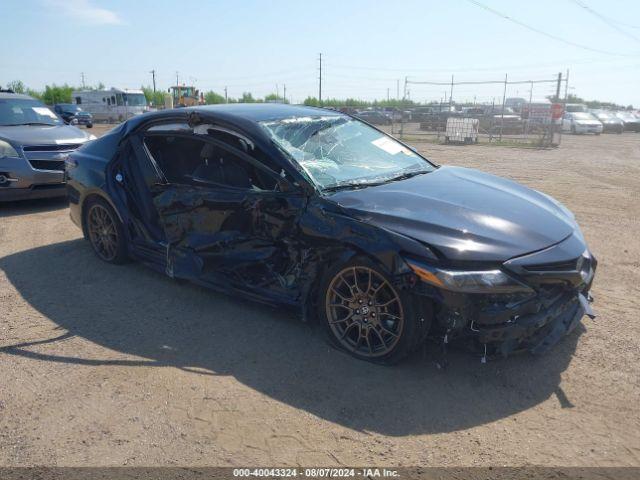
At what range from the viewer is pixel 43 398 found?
3125 millimetres

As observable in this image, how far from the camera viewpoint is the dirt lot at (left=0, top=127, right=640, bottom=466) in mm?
2650

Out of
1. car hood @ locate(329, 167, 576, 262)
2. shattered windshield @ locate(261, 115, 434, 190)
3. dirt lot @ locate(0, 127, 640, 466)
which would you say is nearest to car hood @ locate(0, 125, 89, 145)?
dirt lot @ locate(0, 127, 640, 466)

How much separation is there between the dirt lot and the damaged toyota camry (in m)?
0.27

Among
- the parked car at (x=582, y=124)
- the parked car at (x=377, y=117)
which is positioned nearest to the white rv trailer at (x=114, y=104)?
the parked car at (x=377, y=117)

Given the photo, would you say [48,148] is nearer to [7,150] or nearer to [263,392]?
[7,150]

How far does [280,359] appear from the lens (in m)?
3.55

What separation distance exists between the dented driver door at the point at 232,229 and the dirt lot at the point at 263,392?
1.23 ft

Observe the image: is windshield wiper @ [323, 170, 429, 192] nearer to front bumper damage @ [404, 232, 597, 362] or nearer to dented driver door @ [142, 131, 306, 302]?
dented driver door @ [142, 131, 306, 302]

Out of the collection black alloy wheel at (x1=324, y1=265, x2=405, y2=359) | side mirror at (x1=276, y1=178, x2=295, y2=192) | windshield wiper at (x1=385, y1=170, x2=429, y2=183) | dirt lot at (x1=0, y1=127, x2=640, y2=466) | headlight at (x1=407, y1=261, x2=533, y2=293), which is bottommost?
dirt lot at (x1=0, y1=127, x2=640, y2=466)

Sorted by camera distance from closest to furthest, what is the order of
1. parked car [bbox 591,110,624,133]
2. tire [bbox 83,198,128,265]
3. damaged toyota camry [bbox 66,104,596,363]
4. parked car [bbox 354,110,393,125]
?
damaged toyota camry [bbox 66,104,596,363] → tire [bbox 83,198,128,265] → parked car [bbox 591,110,624,133] → parked car [bbox 354,110,393,125]

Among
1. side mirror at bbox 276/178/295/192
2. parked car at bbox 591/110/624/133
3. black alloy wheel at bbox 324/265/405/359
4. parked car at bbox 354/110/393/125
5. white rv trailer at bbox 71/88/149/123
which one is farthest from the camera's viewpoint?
white rv trailer at bbox 71/88/149/123

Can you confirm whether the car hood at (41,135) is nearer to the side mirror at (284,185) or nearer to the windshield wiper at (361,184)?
the side mirror at (284,185)

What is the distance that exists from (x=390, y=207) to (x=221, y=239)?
1.37m

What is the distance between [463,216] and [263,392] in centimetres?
167
